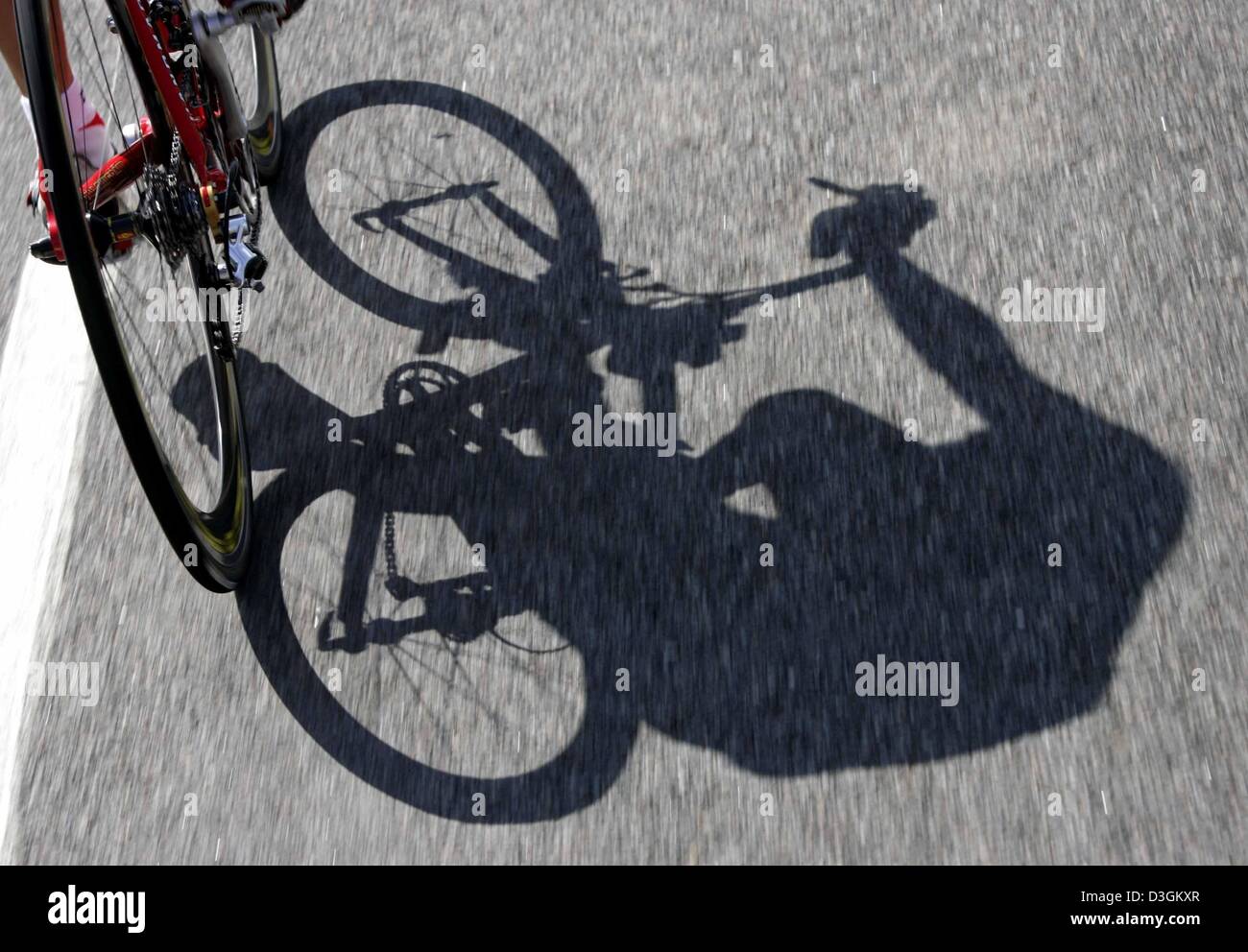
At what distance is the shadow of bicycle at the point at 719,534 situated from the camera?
10.2 feet

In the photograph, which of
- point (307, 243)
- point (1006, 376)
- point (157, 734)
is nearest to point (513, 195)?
point (307, 243)

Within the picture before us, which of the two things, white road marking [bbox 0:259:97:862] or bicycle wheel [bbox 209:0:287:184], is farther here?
bicycle wheel [bbox 209:0:287:184]

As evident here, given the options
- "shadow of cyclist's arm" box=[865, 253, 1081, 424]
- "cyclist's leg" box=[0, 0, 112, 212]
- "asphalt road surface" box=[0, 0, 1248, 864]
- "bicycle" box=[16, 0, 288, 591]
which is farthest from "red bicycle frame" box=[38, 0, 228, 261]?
"shadow of cyclist's arm" box=[865, 253, 1081, 424]

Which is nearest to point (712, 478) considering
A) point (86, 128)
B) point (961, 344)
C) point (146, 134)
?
point (961, 344)

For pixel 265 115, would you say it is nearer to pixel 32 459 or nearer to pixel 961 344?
pixel 32 459

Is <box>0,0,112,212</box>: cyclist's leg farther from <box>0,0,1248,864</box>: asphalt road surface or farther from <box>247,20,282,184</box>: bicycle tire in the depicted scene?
<box>0,0,1248,864</box>: asphalt road surface

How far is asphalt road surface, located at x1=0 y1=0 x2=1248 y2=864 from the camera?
304cm

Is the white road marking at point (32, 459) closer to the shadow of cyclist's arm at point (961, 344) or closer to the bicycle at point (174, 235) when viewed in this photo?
the bicycle at point (174, 235)

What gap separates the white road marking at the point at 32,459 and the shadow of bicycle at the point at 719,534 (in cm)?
62

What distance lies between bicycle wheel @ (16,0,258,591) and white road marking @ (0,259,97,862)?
300 mm

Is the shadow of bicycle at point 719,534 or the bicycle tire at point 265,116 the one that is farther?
the bicycle tire at point 265,116

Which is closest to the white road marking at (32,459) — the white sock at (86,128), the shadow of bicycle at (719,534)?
the shadow of bicycle at (719,534)

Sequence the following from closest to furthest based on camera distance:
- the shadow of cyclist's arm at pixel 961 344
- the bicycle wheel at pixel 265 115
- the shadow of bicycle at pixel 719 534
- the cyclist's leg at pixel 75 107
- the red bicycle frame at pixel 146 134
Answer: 1. the red bicycle frame at pixel 146 134
2. the shadow of bicycle at pixel 719 534
3. the cyclist's leg at pixel 75 107
4. the shadow of cyclist's arm at pixel 961 344
5. the bicycle wheel at pixel 265 115

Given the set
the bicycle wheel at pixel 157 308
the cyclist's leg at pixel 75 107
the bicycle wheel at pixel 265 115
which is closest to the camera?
the bicycle wheel at pixel 157 308
